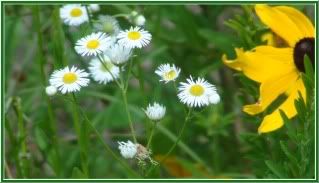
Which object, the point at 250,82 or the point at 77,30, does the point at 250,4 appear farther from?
the point at 77,30

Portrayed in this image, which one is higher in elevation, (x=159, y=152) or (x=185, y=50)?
(x=185, y=50)

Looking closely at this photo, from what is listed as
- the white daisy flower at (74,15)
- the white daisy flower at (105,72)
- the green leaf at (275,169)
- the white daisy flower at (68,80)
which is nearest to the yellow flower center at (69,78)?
the white daisy flower at (68,80)

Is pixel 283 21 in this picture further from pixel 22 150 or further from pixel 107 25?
pixel 22 150

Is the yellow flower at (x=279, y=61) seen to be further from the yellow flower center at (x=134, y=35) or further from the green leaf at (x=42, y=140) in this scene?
the green leaf at (x=42, y=140)

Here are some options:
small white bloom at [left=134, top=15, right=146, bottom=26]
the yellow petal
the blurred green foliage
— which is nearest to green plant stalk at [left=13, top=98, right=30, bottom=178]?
the blurred green foliage

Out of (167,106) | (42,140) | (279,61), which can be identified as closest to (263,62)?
(279,61)

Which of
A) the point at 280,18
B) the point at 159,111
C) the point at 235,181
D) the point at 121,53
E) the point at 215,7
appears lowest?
the point at 235,181

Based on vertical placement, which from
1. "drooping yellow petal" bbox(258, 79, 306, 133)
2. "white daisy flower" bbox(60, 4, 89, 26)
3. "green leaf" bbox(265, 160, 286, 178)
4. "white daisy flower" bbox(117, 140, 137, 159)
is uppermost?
"white daisy flower" bbox(60, 4, 89, 26)

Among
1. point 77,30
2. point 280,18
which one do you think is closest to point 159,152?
point 77,30

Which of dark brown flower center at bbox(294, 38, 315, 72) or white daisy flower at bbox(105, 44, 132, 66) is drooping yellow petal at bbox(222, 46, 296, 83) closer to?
dark brown flower center at bbox(294, 38, 315, 72)
